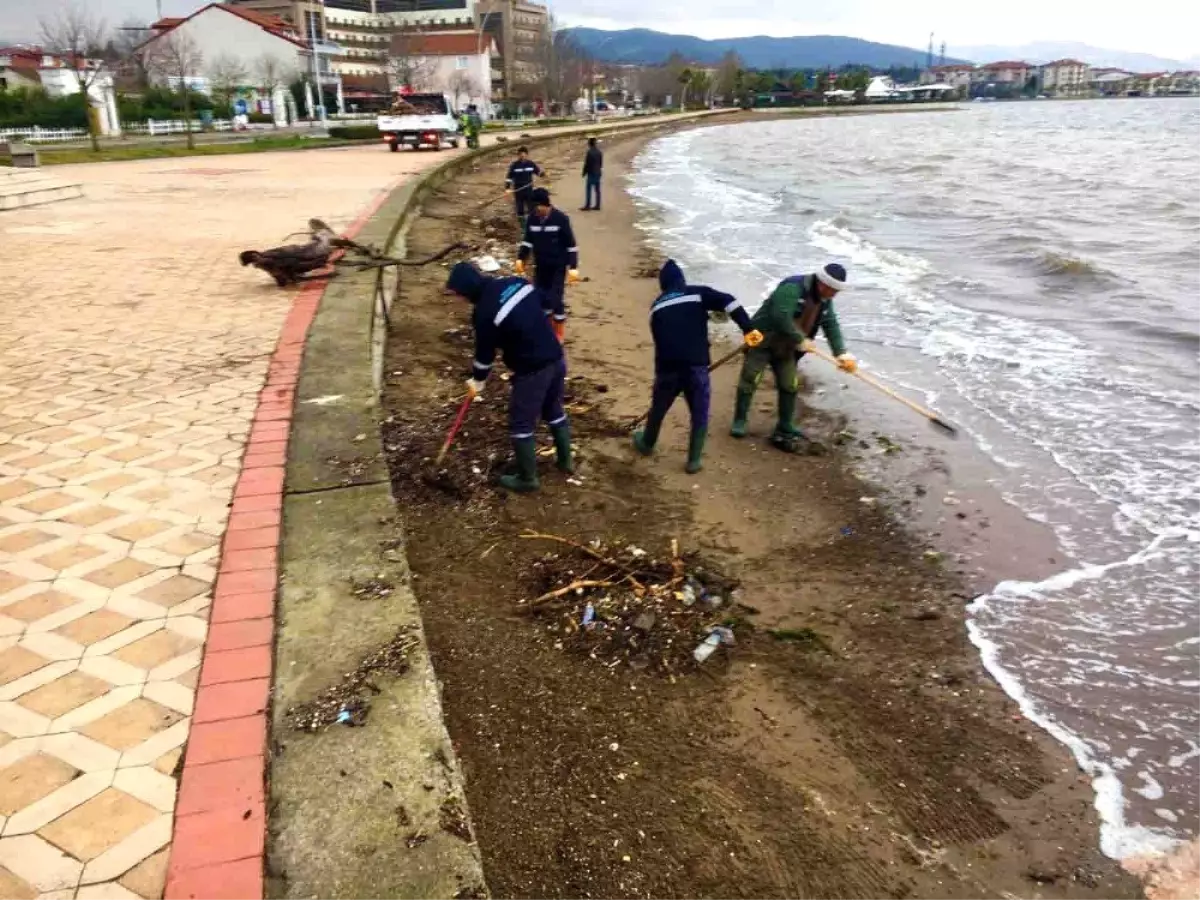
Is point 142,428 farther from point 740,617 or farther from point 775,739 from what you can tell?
point 775,739

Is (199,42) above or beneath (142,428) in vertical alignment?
above

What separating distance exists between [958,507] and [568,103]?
85433 millimetres

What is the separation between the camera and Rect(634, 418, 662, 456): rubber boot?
20.1 ft

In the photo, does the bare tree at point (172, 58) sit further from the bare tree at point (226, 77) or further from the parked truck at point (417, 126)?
the parked truck at point (417, 126)

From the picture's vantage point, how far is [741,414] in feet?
22.3

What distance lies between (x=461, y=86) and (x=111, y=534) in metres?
74.1

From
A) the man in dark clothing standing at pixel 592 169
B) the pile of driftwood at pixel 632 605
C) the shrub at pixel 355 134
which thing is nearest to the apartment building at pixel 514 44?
the shrub at pixel 355 134

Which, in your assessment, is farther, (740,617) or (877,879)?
A: (740,617)

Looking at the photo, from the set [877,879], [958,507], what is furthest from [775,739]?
[958,507]

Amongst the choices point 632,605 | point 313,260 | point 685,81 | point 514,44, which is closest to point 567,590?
point 632,605

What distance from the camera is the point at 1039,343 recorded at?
31.6 ft

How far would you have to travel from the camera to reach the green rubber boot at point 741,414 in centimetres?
674

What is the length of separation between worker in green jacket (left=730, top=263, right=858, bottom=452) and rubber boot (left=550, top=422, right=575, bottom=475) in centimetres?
170

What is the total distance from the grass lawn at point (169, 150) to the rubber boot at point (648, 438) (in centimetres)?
2530
